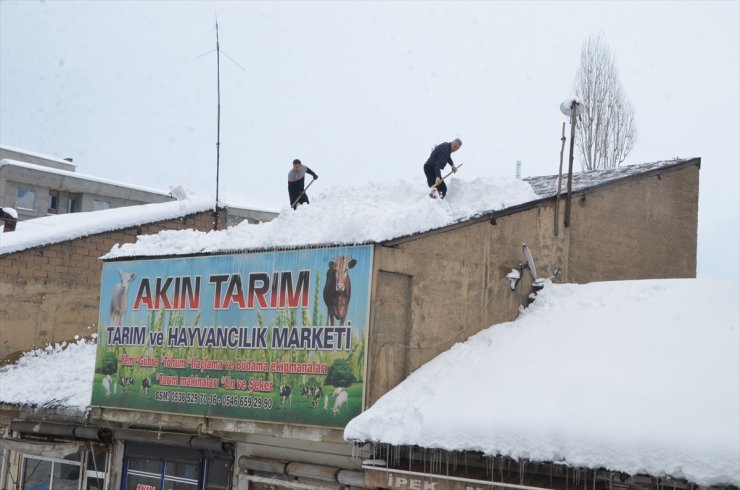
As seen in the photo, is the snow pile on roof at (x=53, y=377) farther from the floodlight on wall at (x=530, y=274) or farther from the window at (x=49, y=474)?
the floodlight on wall at (x=530, y=274)

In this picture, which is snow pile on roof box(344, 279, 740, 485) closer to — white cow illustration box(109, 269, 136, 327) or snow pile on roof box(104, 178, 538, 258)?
snow pile on roof box(104, 178, 538, 258)

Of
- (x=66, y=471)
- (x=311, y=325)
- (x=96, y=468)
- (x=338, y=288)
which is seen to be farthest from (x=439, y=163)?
(x=66, y=471)

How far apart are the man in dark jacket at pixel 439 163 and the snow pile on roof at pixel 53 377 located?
7.14 metres

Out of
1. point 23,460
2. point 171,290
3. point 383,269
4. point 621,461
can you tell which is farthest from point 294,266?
point 23,460

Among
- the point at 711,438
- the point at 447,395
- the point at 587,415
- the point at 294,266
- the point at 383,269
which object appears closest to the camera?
the point at 711,438

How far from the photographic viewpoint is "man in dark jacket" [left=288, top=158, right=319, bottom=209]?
17.1 meters

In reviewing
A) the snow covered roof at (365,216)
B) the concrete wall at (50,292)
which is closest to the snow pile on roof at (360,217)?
the snow covered roof at (365,216)

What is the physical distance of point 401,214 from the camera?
12727mm

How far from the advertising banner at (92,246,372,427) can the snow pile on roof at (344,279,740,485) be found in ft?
3.37

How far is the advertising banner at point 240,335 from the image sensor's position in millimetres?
12328

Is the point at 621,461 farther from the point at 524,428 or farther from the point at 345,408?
the point at 345,408

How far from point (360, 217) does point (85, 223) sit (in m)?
10.4

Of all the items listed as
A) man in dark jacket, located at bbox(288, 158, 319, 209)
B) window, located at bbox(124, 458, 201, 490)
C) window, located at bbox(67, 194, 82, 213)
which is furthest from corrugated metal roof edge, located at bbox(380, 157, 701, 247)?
window, located at bbox(67, 194, 82, 213)

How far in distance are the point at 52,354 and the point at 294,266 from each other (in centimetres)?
885
